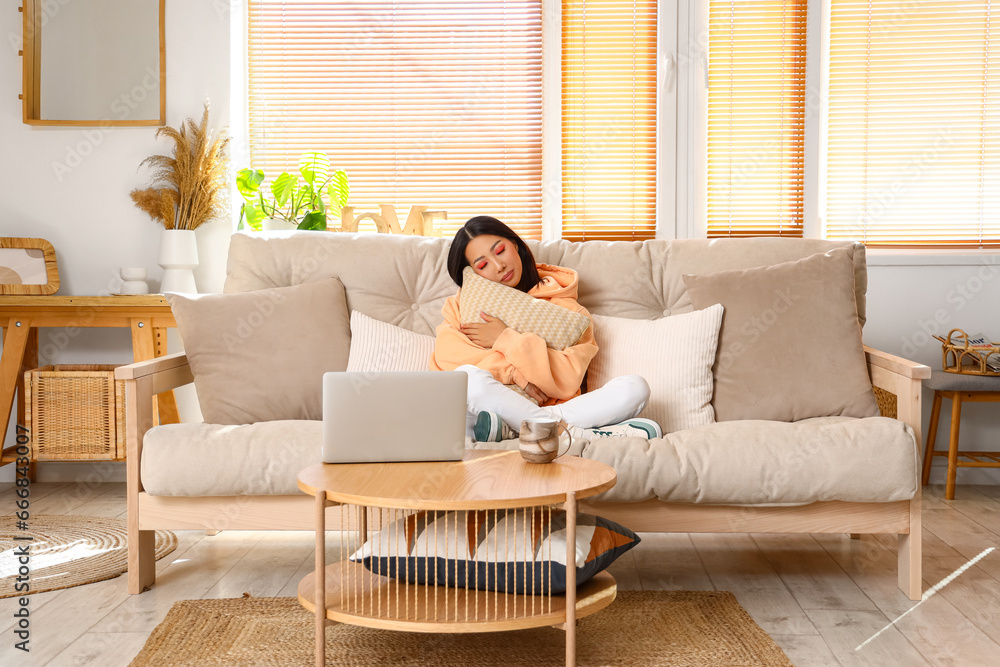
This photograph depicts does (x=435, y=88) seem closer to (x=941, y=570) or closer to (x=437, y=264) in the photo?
(x=437, y=264)

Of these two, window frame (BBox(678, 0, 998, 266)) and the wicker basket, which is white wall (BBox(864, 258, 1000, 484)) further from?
the wicker basket

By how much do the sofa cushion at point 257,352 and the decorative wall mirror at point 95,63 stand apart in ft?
4.44

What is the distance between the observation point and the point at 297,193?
307 cm

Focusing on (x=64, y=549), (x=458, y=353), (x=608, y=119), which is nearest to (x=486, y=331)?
(x=458, y=353)

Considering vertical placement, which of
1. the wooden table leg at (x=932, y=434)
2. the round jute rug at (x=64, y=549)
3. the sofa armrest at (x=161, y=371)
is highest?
the sofa armrest at (x=161, y=371)

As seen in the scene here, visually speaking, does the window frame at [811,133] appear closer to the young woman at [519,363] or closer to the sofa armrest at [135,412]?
the young woman at [519,363]

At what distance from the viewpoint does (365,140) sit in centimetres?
333

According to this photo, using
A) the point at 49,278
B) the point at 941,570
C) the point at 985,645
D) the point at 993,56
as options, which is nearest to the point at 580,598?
the point at 985,645

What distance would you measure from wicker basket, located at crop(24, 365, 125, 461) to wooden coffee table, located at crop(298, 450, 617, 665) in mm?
1741

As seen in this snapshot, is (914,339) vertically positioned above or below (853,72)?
below

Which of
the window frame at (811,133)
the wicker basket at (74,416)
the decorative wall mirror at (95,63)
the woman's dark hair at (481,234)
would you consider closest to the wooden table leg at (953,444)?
the window frame at (811,133)

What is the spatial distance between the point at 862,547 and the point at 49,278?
296 centimetres

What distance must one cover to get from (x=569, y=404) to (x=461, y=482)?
71cm

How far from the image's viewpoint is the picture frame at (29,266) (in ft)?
10.1
